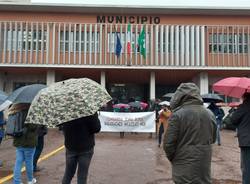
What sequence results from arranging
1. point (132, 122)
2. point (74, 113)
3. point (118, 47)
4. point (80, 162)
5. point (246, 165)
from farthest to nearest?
1. point (118, 47)
2. point (132, 122)
3. point (246, 165)
4. point (80, 162)
5. point (74, 113)

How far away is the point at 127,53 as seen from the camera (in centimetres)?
3062

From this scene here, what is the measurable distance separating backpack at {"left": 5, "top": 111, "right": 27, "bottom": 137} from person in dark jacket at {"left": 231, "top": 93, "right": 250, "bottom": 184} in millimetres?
3547

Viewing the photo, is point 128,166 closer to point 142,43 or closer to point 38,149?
point 38,149

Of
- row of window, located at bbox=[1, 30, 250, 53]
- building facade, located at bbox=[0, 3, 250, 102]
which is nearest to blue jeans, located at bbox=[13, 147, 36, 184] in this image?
building facade, located at bbox=[0, 3, 250, 102]

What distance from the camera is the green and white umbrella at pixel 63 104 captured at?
5.25 meters

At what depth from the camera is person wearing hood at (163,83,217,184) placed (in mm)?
4418

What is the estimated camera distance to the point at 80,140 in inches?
227

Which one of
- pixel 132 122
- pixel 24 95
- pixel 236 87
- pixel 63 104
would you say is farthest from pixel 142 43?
pixel 63 104

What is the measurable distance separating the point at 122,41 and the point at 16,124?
2457cm

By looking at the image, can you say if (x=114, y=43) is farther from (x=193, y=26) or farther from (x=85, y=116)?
(x=85, y=116)

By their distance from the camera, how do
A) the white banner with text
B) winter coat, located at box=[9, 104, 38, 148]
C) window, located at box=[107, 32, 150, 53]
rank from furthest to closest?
window, located at box=[107, 32, 150, 53]
the white banner with text
winter coat, located at box=[9, 104, 38, 148]

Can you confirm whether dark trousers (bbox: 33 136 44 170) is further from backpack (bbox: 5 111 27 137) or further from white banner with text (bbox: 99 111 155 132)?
white banner with text (bbox: 99 111 155 132)

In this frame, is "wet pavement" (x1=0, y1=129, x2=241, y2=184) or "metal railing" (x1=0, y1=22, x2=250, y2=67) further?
"metal railing" (x1=0, y1=22, x2=250, y2=67)

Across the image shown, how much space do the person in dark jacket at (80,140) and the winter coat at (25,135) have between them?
1368 mm
